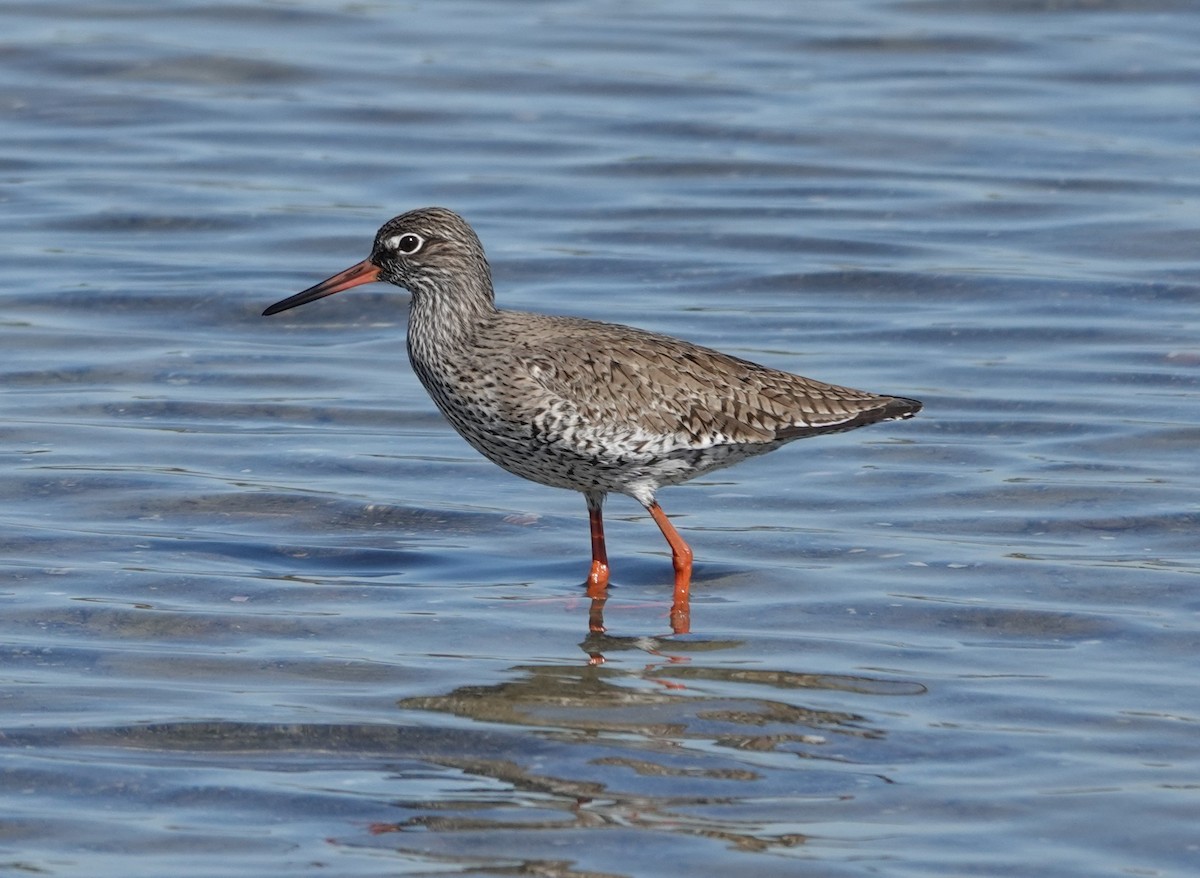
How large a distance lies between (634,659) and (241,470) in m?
3.85

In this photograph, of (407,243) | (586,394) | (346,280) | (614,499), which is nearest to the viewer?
(586,394)

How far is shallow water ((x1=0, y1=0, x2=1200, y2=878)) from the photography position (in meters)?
7.99

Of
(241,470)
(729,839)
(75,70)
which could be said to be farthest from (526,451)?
(75,70)

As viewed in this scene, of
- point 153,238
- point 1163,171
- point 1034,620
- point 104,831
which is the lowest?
point 104,831

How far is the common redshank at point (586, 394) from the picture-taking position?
422 inches

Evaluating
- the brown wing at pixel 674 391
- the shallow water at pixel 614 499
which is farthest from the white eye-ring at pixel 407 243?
the shallow water at pixel 614 499

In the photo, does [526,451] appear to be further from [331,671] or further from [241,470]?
[241,470]

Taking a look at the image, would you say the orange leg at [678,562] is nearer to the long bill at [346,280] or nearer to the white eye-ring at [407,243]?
the white eye-ring at [407,243]

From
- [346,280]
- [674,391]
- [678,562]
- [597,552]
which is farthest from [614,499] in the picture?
[346,280]

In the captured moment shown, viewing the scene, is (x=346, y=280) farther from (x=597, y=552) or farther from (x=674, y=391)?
(x=597, y=552)

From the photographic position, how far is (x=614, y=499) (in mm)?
13398

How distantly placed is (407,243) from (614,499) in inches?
107

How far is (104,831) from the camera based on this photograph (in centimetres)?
767

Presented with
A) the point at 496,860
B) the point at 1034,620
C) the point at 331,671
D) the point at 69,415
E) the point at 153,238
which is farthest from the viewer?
the point at 153,238
